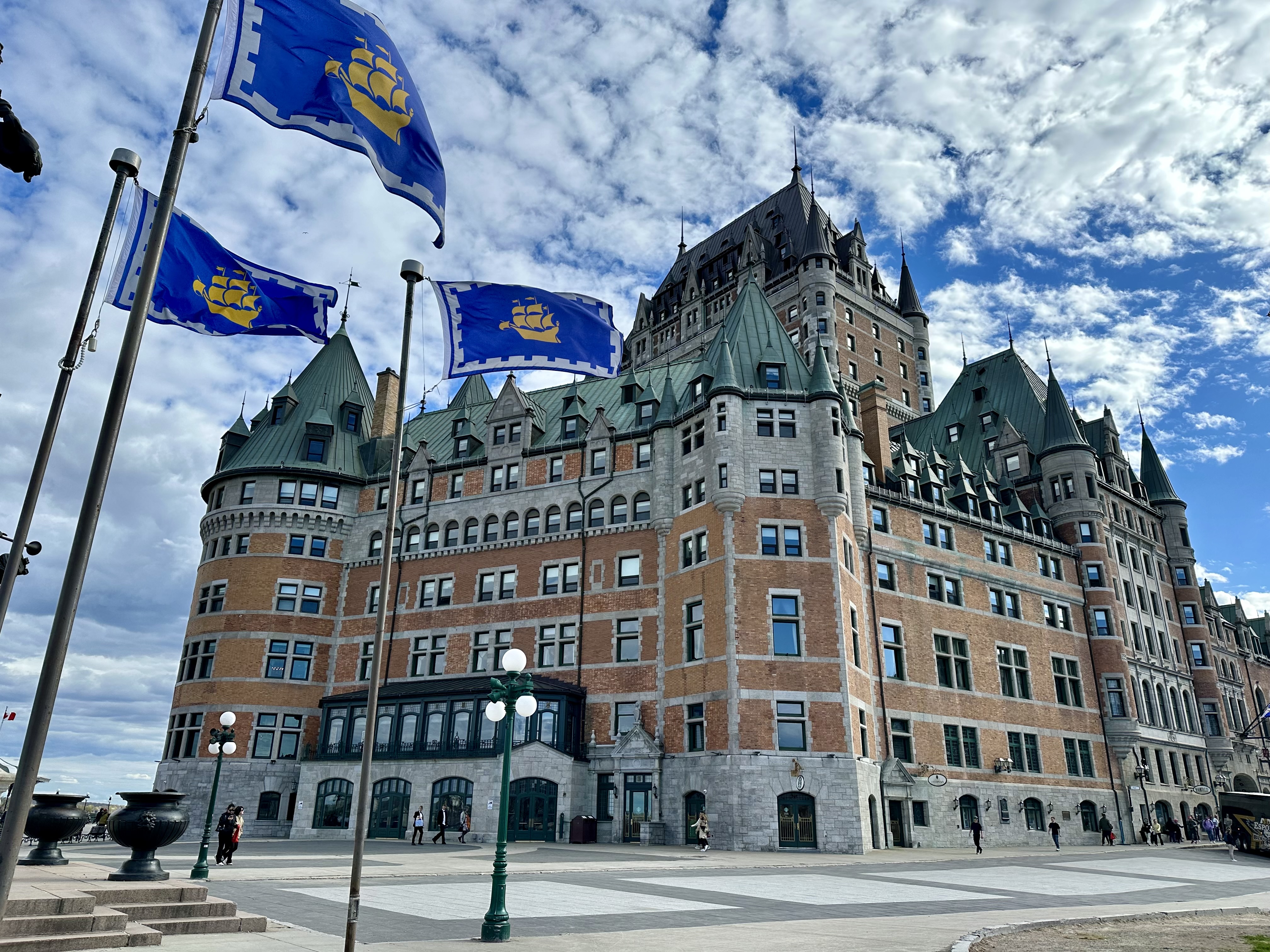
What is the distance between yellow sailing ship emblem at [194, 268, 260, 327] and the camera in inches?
613

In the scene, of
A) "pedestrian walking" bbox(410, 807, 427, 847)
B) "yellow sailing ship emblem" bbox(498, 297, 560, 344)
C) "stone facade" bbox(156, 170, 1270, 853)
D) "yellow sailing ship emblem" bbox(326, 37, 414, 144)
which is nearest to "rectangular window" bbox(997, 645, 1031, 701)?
"stone facade" bbox(156, 170, 1270, 853)

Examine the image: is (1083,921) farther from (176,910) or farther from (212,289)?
(212,289)

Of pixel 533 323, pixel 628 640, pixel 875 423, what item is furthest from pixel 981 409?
pixel 533 323

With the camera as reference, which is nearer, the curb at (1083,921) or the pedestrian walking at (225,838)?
the curb at (1083,921)

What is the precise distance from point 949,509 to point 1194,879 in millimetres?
26171

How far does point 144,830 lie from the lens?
51.4 feet

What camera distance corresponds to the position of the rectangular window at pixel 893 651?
44719mm

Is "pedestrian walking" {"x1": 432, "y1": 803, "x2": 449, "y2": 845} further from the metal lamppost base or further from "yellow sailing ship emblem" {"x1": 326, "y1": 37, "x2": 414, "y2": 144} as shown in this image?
"yellow sailing ship emblem" {"x1": 326, "y1": 37, "x2": 414, "y2": 144}

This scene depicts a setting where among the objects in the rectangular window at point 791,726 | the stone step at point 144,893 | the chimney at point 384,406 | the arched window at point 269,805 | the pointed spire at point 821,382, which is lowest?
the stone step at point 144,893

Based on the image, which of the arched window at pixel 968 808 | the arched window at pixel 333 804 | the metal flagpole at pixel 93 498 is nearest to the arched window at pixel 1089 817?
the arched window at pixel 968 808

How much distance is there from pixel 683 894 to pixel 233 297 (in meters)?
15.2

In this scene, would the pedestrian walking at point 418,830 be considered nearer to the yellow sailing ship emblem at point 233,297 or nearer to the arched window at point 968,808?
the arched window at point 968,808

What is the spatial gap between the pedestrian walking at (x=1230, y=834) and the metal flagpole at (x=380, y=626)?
3938 cm

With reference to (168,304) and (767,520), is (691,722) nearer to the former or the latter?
(767,520)
